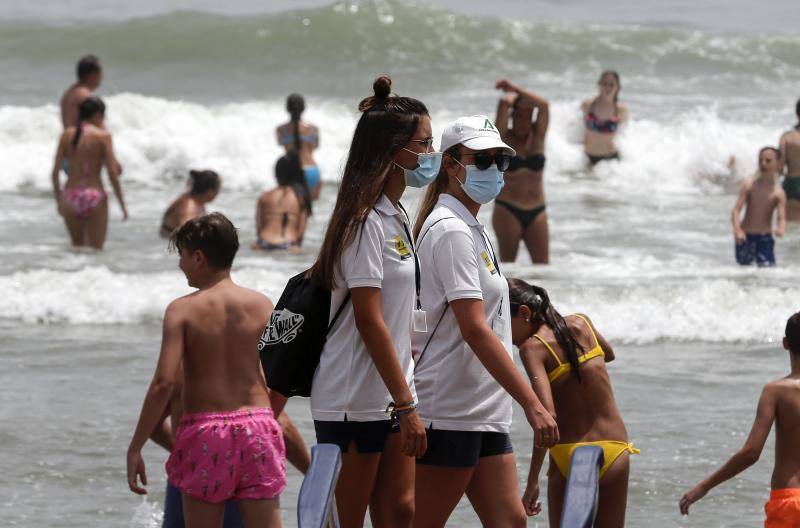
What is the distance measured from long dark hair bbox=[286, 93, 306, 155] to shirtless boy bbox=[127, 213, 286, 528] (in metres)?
8.60

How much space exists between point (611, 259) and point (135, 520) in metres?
7.66

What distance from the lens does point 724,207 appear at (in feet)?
54.4

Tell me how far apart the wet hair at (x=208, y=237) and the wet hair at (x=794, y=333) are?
1831 mm

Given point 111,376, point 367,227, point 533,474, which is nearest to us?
point 367,227

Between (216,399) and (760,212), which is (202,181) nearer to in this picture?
(760,212)

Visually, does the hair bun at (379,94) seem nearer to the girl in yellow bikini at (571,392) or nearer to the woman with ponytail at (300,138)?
the girl in yellow bikini at (571,392)

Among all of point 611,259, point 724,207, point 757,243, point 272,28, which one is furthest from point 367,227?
point 272,28

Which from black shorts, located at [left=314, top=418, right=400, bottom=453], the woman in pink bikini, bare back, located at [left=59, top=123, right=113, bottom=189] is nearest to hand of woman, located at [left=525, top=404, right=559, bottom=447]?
black shorts, located at [left=314, top=418, right=400, bottom=453]

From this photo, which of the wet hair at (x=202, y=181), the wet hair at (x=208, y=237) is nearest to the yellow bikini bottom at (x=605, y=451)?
the wet hair at (x=208, y=237)

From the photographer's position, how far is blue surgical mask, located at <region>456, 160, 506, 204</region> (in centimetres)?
411

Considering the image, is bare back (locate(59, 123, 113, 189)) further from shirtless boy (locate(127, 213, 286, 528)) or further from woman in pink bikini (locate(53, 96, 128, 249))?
shirtless boy (locate(127, 213, 286, 528))

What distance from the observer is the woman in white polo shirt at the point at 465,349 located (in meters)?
3.93

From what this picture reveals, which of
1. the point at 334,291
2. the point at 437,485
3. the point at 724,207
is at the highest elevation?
the point at 334,291

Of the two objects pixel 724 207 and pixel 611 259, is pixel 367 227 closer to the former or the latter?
pixel 611 259
